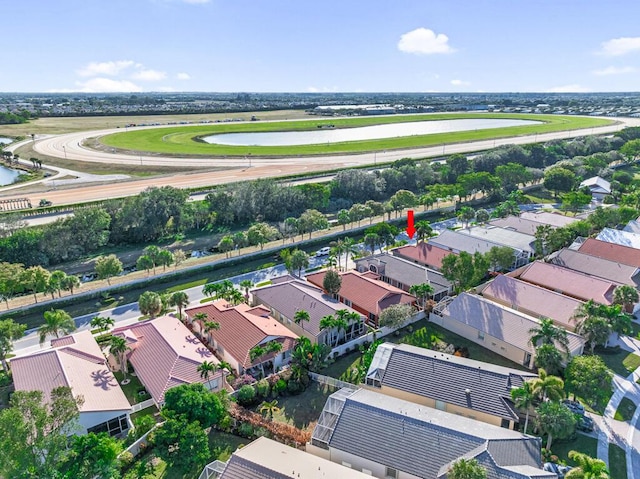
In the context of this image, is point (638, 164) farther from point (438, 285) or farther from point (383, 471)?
point (383, 471)

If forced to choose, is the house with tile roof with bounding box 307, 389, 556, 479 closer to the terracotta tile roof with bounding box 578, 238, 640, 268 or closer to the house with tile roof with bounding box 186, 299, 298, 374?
the house with tile roof with bounding box 186, 299, 298, 374

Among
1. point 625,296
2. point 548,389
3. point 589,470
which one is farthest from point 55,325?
point 625,296

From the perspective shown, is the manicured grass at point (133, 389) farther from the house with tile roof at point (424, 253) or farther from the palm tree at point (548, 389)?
the house with tile roof at point (424, 253)

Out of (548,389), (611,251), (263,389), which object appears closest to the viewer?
(548,389)

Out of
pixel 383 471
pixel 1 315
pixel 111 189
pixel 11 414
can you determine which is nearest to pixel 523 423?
pixel 383 471

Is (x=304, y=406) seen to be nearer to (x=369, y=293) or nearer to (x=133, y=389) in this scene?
(x=133, y=389)

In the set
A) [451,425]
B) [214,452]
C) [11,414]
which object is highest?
[11,414]

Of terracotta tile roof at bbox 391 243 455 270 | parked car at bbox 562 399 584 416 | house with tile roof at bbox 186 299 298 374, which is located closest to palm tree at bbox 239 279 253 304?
house with tile roof at bbox 186 299 298 374
